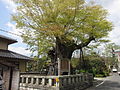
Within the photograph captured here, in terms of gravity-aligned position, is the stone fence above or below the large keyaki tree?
below

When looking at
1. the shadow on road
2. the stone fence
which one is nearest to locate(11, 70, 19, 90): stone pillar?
the stone fence

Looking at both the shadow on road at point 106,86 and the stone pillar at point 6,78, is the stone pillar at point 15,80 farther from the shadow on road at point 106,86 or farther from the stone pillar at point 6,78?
the shadow on road at point 106,86

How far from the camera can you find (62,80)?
28.2 ft

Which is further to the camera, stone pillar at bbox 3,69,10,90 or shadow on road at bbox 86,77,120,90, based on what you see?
shadow on road at bbox 86,77,120,90

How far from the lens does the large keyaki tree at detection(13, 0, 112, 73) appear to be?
1271cm

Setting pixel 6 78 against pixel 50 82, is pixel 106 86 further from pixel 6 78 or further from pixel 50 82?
pixel 6 78

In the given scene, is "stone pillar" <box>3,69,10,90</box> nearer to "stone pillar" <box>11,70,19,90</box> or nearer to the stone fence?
"stone pillar" <box>11,70,19,90</box>

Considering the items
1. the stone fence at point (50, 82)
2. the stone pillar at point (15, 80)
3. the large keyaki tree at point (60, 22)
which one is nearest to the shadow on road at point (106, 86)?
the stone fence at point (50, 82)

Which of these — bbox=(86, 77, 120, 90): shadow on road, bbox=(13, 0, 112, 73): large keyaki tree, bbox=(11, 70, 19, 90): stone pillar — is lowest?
bbox=(86, 77, 120, 90): shadow on road

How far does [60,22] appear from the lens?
13.4 meters

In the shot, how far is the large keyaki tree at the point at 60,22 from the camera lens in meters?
12.7

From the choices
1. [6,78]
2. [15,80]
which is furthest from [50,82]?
[6,78]

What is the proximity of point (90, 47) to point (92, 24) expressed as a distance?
350 cm

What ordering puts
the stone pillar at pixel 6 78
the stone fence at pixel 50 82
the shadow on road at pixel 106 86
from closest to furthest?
the stone fence at pixel 50 82, the stone pillar at pixel 6 78, the shadow on road at pixel 106 86
